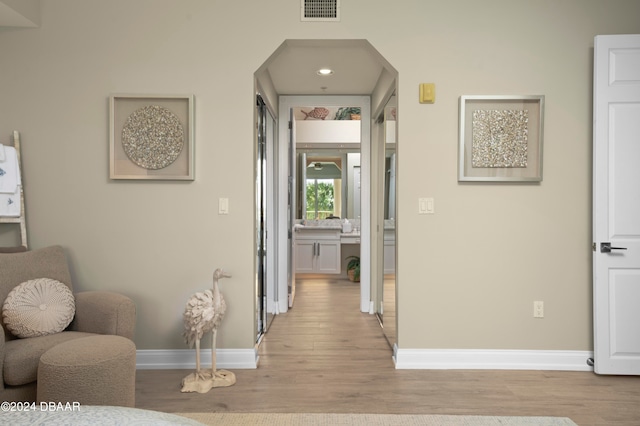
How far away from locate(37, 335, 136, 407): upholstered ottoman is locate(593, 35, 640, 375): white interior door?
9.56 ft

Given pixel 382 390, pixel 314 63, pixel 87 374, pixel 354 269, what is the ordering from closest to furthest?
pixel 87 374 → pixel 382 390 → pixel 314 63 → pixel 354 269

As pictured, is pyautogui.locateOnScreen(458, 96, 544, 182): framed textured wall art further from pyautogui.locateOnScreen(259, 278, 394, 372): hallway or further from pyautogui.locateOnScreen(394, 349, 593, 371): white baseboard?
pyautogui.locateOnScreen(259, 278, 394, 372): hallway

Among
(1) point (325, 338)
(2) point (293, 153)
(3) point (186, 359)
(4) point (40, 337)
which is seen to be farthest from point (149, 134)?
(2) point (293, 153)

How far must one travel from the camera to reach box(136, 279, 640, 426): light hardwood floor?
2.46 m

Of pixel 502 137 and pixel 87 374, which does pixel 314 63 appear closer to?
pixel 502 137

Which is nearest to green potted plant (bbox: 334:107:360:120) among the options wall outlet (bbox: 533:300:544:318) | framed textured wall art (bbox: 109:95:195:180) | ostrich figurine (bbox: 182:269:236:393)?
framed textured wall art (bbox: 109:95:195:180)

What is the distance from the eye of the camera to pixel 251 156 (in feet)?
10.2

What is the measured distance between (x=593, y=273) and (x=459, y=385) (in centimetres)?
121

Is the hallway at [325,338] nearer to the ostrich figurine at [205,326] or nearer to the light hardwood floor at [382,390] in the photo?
the light hardwood floor at [382,390]

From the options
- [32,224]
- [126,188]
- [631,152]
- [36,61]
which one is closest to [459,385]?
[631,152]

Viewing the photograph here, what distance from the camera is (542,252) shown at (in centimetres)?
308

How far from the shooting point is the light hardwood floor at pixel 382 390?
8.07 feet

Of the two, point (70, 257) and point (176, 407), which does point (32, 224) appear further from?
point (176, 407)

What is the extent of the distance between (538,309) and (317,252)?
181 inches
